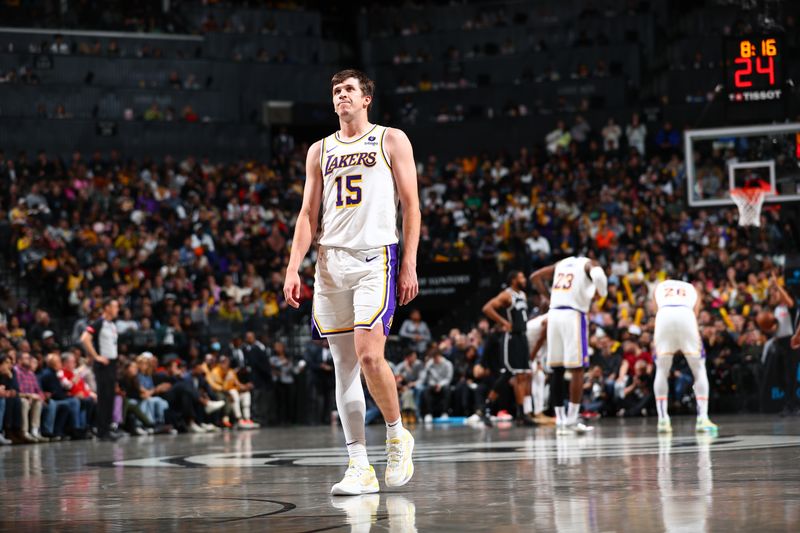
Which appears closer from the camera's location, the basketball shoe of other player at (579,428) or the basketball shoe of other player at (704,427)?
the basketball shoe of other player at (704,427)

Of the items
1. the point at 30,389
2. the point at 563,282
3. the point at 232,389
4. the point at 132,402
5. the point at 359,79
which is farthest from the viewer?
the point at 232,389

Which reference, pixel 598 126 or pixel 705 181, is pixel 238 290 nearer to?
pixel 705 181

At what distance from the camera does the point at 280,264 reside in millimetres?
27906

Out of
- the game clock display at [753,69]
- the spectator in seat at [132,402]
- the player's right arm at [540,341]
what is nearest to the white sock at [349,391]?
the player's right arm at [540,341]

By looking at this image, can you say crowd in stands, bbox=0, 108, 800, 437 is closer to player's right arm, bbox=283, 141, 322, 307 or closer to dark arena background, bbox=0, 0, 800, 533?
dark arena background, bbox=0, 0, 800, 533

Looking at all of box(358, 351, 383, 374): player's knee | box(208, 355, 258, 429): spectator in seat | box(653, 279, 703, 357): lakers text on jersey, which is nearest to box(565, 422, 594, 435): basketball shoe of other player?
box(653, 279, 703, 357): lakers text on jersey

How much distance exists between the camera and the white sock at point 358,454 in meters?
6.88

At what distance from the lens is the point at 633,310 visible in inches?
907

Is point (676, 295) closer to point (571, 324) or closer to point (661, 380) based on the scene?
point (661, 380)

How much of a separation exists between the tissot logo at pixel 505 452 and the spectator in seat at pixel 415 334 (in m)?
10.6

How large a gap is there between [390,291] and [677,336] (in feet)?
24.9

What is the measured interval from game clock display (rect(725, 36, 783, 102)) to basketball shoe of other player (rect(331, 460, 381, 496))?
48.5 ft

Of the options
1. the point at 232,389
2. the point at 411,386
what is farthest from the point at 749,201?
the point at 232,389

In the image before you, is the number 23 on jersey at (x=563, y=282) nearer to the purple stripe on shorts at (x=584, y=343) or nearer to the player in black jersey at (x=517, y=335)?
the purple stripe on shorts at (x=584, y=343)
